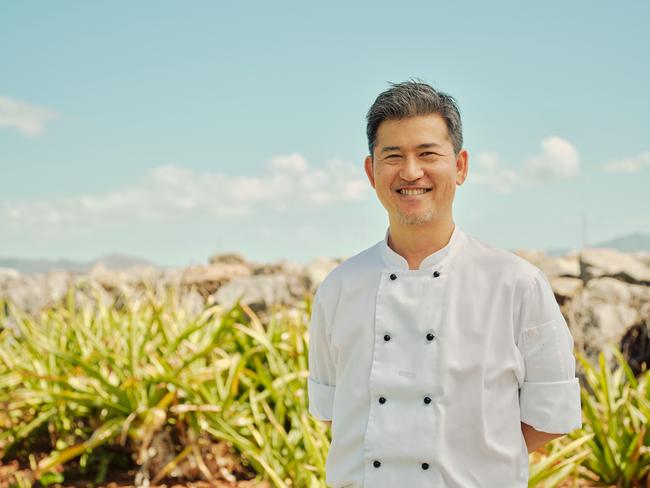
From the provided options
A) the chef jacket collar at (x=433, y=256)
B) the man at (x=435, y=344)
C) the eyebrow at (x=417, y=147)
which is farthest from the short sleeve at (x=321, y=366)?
the eyebrow at (x=417, y=147)

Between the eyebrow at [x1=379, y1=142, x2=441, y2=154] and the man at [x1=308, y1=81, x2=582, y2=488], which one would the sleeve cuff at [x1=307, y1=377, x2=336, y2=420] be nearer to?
the man at [x1=308, y1=81, x2=582, y2=488]

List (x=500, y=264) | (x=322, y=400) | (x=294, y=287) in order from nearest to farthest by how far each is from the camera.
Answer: (x=500, y=264)
(x=322, y=400)
(x=294, y=287)

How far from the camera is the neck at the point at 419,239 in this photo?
6.41 ft

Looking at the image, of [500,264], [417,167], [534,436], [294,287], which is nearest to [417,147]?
[417,167]

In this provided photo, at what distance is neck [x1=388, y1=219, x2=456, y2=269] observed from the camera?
6.41 feet

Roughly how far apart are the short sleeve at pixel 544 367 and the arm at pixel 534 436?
5cm

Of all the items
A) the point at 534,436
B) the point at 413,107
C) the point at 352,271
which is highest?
the point at 413,107

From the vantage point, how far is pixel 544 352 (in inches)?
72.8

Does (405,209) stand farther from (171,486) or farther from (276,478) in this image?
(171,486)

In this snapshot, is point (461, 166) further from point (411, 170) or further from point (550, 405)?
point (550, 405)

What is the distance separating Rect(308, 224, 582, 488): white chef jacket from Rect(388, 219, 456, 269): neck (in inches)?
1.0

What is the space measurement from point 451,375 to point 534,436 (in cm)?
32

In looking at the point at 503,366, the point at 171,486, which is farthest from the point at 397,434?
the point at 171,486

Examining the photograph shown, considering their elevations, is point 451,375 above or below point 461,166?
below
